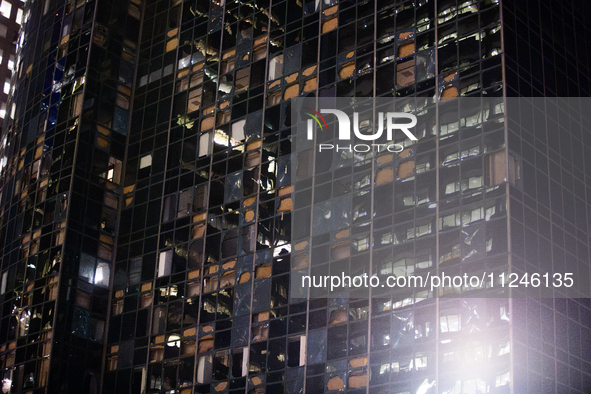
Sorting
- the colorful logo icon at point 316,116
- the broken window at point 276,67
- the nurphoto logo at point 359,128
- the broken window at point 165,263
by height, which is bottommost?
the broken window at point 165,263

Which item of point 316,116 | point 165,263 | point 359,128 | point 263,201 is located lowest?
point 165,263

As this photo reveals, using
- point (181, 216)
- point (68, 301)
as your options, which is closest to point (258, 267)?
point (181, 216)

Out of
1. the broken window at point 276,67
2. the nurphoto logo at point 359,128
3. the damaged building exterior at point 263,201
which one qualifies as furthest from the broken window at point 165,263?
the broken window at point 276,67

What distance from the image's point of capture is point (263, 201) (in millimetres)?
52156

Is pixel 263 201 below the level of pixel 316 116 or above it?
below

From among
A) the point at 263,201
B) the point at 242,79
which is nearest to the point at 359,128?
the point at 263,201

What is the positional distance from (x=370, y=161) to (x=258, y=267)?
25.7 ft

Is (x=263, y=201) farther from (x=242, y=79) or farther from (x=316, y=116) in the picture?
(x=242, y=79)

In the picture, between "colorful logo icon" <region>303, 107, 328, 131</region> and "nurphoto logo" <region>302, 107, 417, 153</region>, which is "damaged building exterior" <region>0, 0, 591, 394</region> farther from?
"nurphoto logo" <region>302, 107, 417, 153</region>

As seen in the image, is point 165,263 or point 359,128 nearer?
point 359,128

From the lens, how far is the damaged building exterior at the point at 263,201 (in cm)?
4366

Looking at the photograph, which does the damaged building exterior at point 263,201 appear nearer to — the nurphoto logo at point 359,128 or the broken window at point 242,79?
the broken window at point 242,79

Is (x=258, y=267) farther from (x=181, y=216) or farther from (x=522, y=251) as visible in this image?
(x=522, y=251)

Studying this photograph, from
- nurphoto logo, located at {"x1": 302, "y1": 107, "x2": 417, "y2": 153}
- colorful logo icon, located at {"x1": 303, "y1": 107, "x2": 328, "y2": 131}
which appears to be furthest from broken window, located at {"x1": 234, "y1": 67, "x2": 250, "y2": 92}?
nurphoto logo, located at {"x1": 302, "y1": 107, "x2": 417, "y2": 153}
